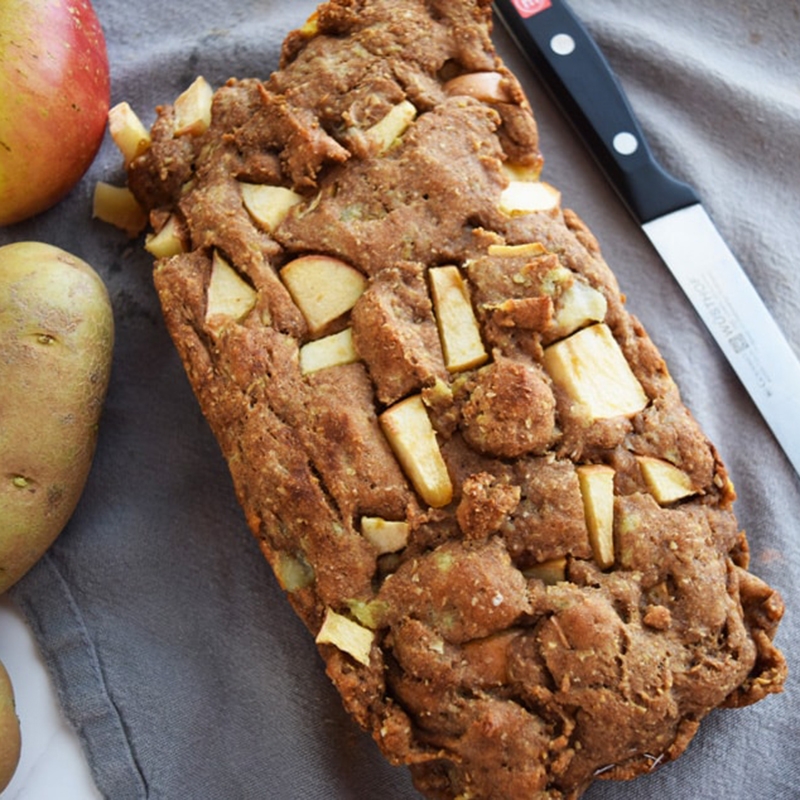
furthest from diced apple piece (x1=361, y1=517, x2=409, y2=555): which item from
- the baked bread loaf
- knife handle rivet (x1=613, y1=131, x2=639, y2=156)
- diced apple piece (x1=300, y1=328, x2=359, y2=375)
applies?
knife handle rivet (x1=613, y1=131, x2=639, y2=156)

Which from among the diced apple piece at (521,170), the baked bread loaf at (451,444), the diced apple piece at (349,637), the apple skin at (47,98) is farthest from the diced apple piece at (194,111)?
the diced apple piece at (349,637)

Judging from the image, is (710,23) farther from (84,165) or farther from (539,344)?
(84,165)

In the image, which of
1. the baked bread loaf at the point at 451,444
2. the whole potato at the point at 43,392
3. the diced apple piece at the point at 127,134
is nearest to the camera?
the baked bread loaf at the point at 451,444

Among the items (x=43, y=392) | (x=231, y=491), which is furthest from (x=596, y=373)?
(x=43, y=392)

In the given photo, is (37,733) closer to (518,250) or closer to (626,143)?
(518,250)

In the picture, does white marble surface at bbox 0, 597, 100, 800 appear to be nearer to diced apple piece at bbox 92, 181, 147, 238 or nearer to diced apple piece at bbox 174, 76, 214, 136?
diced apple piece at bbox 92, 181, 147, 238

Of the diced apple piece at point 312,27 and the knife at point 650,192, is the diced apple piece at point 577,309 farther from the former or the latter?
the diced apple piece at point 312,27

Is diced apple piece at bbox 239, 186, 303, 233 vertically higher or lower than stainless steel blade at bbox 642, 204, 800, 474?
higher
